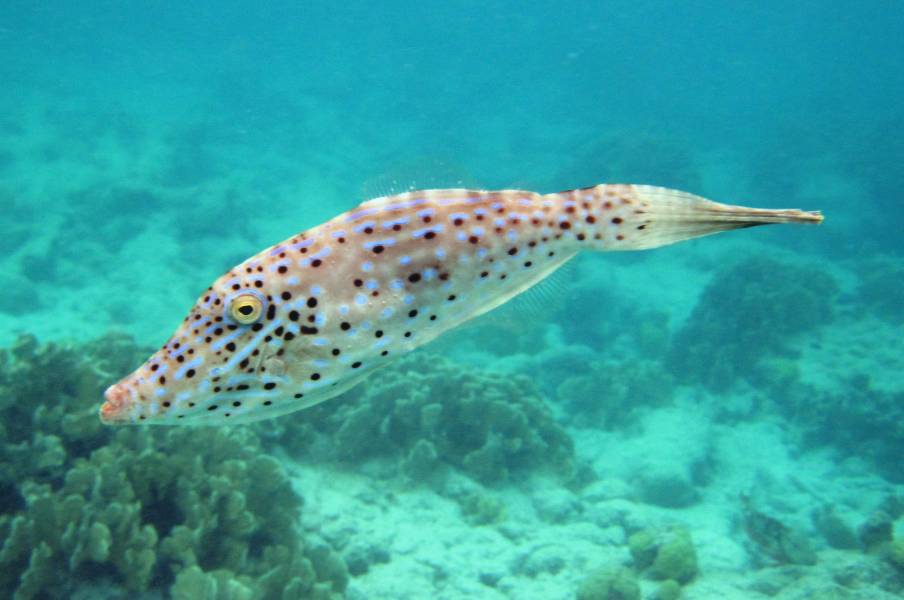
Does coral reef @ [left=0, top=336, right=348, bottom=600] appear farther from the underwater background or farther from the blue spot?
the blue spot

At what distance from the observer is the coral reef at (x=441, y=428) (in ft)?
27.0

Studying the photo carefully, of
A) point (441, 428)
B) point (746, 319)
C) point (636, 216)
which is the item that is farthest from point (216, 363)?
point (746, 319)

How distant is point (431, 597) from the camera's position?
634 cm

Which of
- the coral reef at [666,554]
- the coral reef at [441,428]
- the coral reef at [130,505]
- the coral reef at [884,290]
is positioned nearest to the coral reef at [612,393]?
the coral reef at [441,428]

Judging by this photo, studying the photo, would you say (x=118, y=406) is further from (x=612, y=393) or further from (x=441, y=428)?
(x=612, y=393)

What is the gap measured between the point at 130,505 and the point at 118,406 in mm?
3987

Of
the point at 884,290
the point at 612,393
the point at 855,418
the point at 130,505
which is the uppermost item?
the point at 884,290

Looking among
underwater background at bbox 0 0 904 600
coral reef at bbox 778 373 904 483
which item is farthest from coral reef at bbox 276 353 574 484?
coral reef at bbox 778 373 904 483

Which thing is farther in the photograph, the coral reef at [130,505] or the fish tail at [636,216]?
the coral reef at [130,505]

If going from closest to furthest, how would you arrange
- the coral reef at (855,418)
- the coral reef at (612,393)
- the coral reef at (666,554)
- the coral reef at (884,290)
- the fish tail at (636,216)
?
the fish tail at (636,216) → the coral reef at (666,554) → the coral reef at (855,418) → the coral reef at (612,393) → the coral reef at (884,290)

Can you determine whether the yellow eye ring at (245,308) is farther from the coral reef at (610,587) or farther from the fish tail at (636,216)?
the coral reef at (610,587)

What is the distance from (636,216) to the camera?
186cm

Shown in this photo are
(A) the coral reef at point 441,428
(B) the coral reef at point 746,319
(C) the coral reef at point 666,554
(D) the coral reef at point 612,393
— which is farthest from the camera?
(B) the coral reef at point 746,319

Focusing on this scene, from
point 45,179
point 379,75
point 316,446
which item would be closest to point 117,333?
point 316,446
